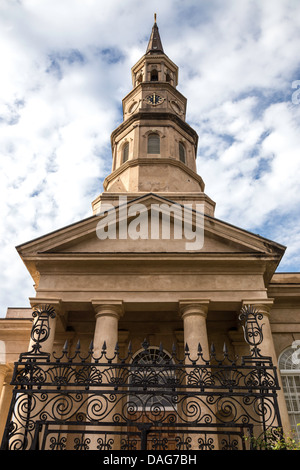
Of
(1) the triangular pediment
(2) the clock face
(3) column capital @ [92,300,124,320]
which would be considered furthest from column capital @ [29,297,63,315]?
(2) the clock face

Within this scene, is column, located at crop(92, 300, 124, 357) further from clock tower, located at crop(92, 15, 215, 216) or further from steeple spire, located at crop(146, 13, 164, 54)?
steeple spire, located at crop(146, 13, 164, 54)

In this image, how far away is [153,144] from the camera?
2412 centimetres

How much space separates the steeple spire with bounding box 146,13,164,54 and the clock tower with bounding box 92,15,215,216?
5.52 ft

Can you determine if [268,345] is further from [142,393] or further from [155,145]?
[155,145]

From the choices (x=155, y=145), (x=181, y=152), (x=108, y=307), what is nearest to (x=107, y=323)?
(x=108, y=307)

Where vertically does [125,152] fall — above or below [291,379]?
above

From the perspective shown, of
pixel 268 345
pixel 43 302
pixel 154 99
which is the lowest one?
pixel 268 345

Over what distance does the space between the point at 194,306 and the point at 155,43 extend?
28197 millimetres

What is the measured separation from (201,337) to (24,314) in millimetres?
10088

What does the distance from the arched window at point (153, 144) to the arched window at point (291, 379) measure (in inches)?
547

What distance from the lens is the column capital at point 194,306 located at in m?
12.8

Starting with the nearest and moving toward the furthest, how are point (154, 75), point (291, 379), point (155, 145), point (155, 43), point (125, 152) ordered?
point (291, 379)
point (155, 145)
point (125, 152)
point (154, 75)
point (155, 43)
